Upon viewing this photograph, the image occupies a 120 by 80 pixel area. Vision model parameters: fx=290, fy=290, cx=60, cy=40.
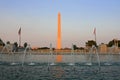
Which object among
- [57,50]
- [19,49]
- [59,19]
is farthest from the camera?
[19,49]

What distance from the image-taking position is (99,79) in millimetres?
22359

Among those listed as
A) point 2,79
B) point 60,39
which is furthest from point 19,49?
point 2,79

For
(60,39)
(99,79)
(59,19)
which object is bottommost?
(99,79)

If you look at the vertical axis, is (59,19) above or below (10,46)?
above

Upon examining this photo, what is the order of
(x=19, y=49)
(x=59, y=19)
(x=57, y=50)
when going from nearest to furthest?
(x=59, y=19) → (x=57, y=50) → (x=19, y=49)

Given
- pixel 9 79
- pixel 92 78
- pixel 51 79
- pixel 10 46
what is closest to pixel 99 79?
pixel 92 78

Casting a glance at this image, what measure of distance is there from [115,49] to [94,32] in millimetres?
34012

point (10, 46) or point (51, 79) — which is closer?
point (51, 79)

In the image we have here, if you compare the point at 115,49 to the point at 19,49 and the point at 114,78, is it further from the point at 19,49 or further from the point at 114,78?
the point at 114,78

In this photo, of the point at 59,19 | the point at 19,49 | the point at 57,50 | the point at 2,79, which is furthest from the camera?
the point at 19,49

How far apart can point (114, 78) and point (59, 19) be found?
61402mm

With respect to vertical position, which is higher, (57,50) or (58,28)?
(58,28)

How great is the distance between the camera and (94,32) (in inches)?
3423

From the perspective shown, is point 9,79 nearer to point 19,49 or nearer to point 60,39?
point 60,39
